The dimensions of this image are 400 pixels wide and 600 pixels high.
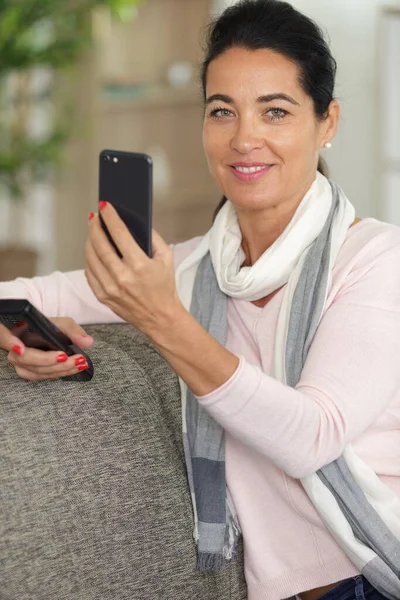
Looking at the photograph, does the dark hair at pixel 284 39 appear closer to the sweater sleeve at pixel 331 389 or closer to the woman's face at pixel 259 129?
the woman's face at pixel 259 129

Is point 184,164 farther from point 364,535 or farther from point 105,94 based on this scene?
point 364,535

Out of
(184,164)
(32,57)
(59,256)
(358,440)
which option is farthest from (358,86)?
(358,440)

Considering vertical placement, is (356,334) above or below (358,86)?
below

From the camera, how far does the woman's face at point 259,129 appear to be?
153cm

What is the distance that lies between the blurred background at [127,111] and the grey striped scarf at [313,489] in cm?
285

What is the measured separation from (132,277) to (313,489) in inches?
18.7

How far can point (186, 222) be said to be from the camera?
5344mm

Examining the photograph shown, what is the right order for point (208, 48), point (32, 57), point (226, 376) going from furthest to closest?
point (32, 57)
point (208, 48)
point (226, 376)

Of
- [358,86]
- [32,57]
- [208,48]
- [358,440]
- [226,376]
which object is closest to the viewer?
[226,376]

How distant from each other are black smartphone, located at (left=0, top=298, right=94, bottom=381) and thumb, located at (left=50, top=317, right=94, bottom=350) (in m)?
0.01

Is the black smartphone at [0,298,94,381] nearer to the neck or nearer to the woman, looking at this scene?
the woman

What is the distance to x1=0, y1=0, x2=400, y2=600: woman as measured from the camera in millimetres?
1216

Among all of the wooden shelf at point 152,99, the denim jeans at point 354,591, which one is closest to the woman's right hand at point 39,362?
the denim jeans at point 354,591

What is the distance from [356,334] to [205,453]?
0.33 m
